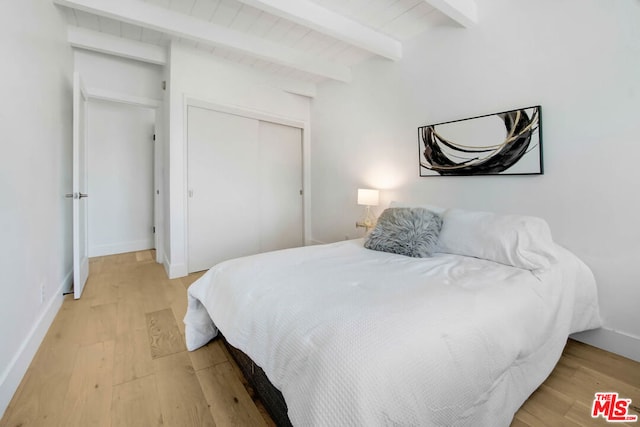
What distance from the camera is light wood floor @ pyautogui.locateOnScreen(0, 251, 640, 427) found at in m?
1.27

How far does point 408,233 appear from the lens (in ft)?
6.66

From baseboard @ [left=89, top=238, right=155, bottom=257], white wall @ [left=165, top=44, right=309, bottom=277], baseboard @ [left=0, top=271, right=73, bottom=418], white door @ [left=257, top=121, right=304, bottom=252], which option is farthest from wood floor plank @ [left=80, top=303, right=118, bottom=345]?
baseboard @ [left=89, top=238, right=155, bottom=257]

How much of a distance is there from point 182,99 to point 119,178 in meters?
1.92

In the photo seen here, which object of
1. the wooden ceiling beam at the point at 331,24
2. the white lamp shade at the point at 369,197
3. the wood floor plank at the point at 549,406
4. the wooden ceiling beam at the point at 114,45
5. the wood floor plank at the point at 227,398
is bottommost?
the wood floor plank at the point at 549,406

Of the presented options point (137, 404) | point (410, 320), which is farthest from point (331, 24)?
point (137, 404)

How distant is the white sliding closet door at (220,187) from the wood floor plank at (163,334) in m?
1.07

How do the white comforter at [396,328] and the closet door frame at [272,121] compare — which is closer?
the white comforter at [396,328]

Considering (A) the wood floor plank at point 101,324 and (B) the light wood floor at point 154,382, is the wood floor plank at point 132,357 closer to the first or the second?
(B) the light wood floor at point 154,382

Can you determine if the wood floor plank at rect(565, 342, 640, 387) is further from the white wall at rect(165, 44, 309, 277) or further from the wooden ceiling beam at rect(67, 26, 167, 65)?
the wooden ceiling beam at rect(67, 26, 167, 65)

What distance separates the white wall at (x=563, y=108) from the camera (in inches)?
66.7

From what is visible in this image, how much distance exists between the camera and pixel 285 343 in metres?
1.03

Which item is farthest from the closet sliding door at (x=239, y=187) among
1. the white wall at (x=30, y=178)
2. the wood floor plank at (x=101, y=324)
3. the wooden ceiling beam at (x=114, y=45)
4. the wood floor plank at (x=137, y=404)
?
the wood floor plank at (x=137, y=404)

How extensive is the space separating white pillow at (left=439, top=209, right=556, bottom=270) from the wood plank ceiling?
5.02 ft

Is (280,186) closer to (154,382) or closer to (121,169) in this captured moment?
(121,169)
